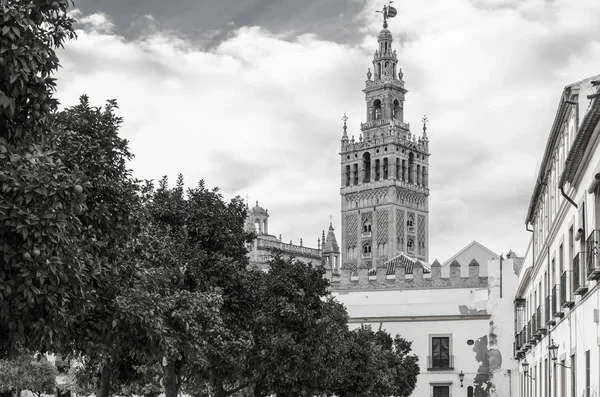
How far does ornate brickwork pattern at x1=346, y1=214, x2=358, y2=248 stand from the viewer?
11756 cm

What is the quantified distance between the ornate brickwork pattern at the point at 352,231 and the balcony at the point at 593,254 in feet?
339

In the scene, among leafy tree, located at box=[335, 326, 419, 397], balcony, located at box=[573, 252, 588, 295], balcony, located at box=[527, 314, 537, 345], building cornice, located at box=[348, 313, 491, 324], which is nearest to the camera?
balcony, located at box=[573, 252, 588, 295]

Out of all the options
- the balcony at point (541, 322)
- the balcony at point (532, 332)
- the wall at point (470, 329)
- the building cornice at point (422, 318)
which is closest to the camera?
the balcony at point (541, 322)

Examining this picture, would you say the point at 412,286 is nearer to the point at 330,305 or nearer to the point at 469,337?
the point at 469,337

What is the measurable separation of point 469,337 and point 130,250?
33643 millimetres

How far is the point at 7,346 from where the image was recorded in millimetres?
9336

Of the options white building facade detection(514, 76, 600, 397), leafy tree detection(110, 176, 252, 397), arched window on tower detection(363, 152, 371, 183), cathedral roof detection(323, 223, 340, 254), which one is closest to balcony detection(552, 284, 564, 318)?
white building facade detection(514, 76, 600, 397)

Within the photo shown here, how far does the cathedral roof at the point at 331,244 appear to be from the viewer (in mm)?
118338

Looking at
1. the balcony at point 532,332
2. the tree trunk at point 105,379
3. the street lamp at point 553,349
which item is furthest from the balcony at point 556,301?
the tree trunk at point 105,379

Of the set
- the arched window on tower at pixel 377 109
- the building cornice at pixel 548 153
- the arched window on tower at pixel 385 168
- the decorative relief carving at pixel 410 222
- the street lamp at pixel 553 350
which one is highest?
the arched window on tower at pixel 377 109

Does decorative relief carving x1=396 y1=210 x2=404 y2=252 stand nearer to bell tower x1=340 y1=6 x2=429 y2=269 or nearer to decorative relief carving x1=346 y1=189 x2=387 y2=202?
bell tower x1=340 y1=6 x2=429 y2=269

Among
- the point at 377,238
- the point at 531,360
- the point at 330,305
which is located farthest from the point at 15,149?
the point at 377,238

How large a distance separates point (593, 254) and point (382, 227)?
102937 millimetres

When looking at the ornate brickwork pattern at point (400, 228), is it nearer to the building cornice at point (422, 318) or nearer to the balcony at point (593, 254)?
the building cornice at point (422, 318)
